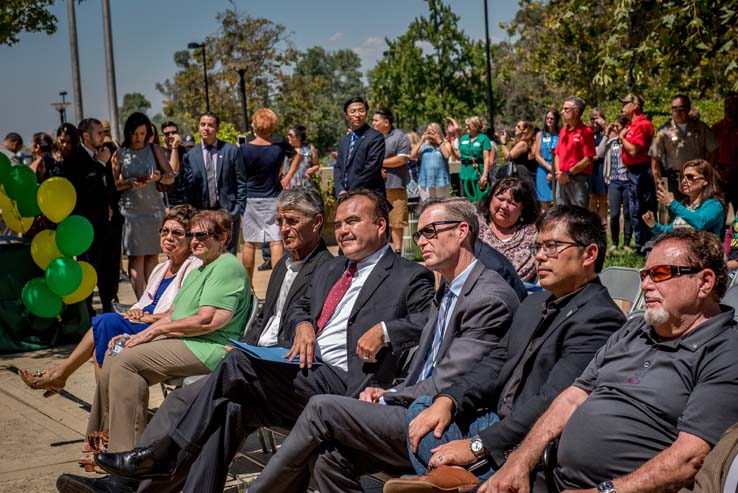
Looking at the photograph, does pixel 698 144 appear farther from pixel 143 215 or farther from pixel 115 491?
pixel 115 491

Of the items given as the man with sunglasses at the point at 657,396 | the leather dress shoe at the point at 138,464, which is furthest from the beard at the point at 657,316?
the leather dress shoe at the point at 138,464

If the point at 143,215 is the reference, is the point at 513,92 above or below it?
above

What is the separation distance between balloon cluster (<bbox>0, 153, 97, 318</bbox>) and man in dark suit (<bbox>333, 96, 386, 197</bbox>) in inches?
102

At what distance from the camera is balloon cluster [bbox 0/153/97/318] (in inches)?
318

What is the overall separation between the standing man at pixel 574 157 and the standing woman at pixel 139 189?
510 cm

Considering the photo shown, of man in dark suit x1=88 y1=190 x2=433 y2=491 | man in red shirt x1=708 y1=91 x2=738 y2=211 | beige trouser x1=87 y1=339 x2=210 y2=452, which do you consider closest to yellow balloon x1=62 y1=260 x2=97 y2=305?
beige trouser x1=87 y1=339 x2=210 y2=452

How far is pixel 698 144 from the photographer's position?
1100 cm

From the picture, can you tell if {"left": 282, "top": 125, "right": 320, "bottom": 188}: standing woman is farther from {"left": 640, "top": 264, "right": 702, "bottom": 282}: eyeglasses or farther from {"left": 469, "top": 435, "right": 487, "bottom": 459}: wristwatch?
{"left": 640, "top": 264, "right": 702, "bottom": 282}: eyeglasses

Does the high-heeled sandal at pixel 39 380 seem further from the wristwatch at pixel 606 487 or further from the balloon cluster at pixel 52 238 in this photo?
the wristwatch at pixel 606 487

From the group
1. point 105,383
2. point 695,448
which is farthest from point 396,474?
point 105,383

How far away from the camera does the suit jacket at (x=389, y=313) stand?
438cm

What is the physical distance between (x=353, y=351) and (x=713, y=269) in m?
1.90

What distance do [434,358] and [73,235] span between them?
4.91 m

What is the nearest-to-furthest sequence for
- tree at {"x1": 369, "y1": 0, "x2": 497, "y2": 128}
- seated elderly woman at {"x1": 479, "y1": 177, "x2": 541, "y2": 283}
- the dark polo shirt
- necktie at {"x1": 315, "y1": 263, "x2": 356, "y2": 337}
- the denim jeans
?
1. the dark polo shirt
2. the denim jeans
3. necktie at {"x1": 315, "y1": 263, "x2": 356, "y2": 337}
4. seated elderly woman at {"x1": 479, "y1": 177, "x2": 541, "y2": 283}
5. tree at {"x1": 369, "y1": 0, "x2": 497, "y2": 128}
